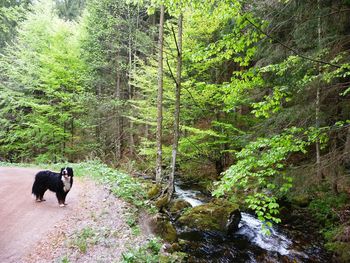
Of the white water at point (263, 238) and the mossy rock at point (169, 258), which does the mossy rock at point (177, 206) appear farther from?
the mossy rock at point (169, 258)

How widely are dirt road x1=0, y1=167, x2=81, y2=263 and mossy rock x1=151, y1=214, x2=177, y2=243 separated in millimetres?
2292

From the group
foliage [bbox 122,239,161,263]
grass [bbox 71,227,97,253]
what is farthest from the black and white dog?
foliage [bbox 122,239,161,263]

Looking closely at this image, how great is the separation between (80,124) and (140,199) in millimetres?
11787

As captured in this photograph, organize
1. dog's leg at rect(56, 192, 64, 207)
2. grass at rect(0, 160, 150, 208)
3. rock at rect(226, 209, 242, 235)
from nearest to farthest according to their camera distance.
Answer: dog's leg at rect(56, 192, 64, 207) → grass at rect(0, 160, 150, 208) → rock at rect(226, 209, 242, 235)

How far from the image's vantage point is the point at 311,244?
26.4 feet

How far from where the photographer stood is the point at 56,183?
6.45 meters

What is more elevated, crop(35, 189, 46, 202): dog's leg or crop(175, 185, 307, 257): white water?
crop(35, 189, 46, 202): dog's leg

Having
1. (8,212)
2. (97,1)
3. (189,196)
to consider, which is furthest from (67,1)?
(8,212)

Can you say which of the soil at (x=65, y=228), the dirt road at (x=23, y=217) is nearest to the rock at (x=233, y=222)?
the soil at (x=65, y=228)

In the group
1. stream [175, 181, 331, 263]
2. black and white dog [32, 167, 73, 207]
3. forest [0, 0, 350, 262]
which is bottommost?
stream [175, 181, 331, 263]

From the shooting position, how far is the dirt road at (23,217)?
4.78 meters

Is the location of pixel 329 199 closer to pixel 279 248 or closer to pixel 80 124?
pixel 279 248

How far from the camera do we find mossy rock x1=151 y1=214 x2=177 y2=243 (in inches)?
280

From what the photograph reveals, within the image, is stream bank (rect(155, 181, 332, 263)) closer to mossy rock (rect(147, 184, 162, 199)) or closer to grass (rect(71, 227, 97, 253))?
mossy rock (rect(147, 184, 162, 199))
